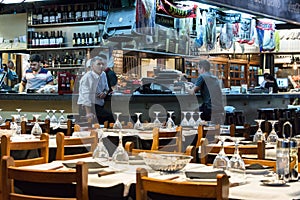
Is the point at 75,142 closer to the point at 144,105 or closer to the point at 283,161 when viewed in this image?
the point at 283,161

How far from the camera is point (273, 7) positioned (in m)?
10.3

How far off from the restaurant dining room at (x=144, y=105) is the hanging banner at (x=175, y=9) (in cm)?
2

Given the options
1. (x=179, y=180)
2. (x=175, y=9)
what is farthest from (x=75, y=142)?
(x=175, y=9)

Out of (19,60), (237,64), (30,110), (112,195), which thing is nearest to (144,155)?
(112,195)

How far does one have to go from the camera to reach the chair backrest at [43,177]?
277 centimetres

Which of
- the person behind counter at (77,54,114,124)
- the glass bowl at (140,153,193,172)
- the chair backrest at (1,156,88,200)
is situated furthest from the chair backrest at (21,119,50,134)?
the chair backrest at (1,156,88,200)

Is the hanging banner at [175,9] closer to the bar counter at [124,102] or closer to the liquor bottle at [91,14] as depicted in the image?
the liquor bottle at [91,14]

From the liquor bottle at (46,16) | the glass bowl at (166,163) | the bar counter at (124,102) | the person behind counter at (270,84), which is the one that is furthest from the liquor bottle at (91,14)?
the glass bowl at (166,163)

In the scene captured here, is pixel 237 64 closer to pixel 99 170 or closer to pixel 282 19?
pixel 282 19

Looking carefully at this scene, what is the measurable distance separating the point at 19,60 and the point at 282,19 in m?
6.99

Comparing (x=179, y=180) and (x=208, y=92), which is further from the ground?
(x=208, y=92)

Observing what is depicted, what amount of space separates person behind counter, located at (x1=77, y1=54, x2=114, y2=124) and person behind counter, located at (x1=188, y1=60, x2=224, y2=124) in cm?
134

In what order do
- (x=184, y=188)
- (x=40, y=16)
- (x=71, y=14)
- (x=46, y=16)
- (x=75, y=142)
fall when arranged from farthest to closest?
1. (x=40, y=16)
2. (x=46, y=16)
3. (x=71, y=14)
4. (x=75, y=142)
5. (x=184, y=188)

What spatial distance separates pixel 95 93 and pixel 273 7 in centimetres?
407
